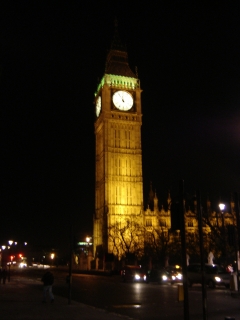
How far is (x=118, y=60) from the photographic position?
10081 centimetres

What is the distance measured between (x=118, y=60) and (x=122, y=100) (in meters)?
12.6

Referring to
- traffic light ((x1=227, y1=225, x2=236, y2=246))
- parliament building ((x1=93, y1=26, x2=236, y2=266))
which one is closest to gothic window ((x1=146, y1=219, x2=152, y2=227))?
parliament building ((x1=93, y1=26, x2=236, y2=266))

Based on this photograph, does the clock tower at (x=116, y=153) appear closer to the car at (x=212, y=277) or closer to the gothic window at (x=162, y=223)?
the gothic window at (x=162, y=223)

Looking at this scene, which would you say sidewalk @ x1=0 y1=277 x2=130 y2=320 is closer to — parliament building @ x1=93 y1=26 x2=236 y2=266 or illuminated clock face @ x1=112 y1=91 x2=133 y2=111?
parliament building @ x1=93 y1=26 x2=236 y2=266

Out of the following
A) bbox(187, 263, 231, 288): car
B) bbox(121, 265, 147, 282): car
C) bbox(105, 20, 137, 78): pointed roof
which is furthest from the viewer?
bbox(105, 20, 137, 78): pointed roof

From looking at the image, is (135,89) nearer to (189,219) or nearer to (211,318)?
(189,219)

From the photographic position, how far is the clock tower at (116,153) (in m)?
86.9

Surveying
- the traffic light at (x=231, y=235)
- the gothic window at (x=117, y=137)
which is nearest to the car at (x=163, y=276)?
the traffic light at (x=231, y=235)

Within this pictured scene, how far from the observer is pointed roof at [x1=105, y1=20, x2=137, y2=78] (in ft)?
Result: 320

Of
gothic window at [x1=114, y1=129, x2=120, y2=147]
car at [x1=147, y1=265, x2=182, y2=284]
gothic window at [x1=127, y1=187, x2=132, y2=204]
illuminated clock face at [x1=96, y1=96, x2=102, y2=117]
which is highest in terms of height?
illuminated clock face at [x1=96, y1=96, x2=102, y2=117]

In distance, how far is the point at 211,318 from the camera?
46.8 ft

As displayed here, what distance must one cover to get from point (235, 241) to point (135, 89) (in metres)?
80.6

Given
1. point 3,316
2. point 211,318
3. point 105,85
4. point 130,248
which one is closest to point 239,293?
point 211,318

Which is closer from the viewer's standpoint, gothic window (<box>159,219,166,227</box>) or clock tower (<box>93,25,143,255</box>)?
clock tower (<box>93,25,143,255</box>)
